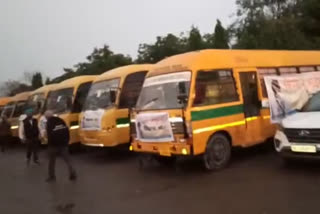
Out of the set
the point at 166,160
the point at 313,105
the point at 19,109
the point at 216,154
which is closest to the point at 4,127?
the point at 19,109

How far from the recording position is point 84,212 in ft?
24.0

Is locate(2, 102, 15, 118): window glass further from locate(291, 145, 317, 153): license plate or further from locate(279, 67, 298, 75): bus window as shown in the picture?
locate(291, 145, 317, 153): license plate

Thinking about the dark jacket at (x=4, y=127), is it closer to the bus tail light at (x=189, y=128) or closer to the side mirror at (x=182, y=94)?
the side mirror at (x=182, y=94)

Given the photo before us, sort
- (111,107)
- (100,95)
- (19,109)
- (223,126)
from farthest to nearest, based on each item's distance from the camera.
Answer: (19,109)
(100,95)
(111,107)
(223,126)

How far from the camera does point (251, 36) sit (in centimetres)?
2548

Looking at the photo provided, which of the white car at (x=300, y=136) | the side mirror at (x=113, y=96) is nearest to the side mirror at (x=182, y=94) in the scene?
the white car at (x=300, y=136)

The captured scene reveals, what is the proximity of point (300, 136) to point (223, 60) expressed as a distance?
252cm

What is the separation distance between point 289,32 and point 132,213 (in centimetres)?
1924

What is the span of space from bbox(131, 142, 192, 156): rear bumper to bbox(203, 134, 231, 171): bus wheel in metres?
0.59

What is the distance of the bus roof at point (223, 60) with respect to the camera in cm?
935

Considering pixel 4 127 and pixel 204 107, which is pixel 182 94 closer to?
pixel 204 107

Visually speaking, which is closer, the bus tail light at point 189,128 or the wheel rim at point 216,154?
the bus tail light at point 189,128

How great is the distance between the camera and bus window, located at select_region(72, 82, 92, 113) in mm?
14531

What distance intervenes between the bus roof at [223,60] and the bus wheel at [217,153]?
158 cm
